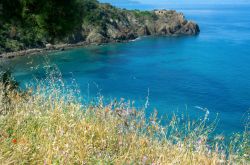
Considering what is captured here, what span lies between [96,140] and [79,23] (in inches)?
202

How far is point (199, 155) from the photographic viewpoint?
324cm

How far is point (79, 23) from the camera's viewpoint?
26.9 ft

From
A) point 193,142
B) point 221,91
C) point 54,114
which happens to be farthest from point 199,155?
point 221,91

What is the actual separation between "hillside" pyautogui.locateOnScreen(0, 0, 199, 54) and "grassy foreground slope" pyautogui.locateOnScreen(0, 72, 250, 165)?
3.54 meters

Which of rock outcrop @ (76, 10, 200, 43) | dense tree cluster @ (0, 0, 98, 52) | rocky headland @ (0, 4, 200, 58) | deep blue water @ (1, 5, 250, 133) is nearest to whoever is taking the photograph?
dense tree cluster @ (0, 0, 98, 52)

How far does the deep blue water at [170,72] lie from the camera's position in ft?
134

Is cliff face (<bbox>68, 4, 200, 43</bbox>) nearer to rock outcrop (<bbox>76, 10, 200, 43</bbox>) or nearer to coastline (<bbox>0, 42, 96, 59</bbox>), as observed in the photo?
rock outcrop (<bbox>76, 10, 200, 43</bbox>)

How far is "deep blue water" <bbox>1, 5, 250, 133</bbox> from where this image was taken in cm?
4081

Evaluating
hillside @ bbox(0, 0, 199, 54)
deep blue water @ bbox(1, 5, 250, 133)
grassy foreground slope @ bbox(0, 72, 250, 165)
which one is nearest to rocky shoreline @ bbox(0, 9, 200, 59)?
hillside @ bbox(0, 0, 199, 54)

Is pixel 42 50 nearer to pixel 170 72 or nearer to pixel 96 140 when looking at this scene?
pixel 170 72

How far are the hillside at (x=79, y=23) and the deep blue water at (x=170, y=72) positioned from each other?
4.45m

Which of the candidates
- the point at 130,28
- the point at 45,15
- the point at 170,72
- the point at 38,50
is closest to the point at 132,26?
the point at 130,28

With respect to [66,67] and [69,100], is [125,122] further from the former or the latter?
[66,67]

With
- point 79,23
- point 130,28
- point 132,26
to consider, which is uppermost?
point 79,23
